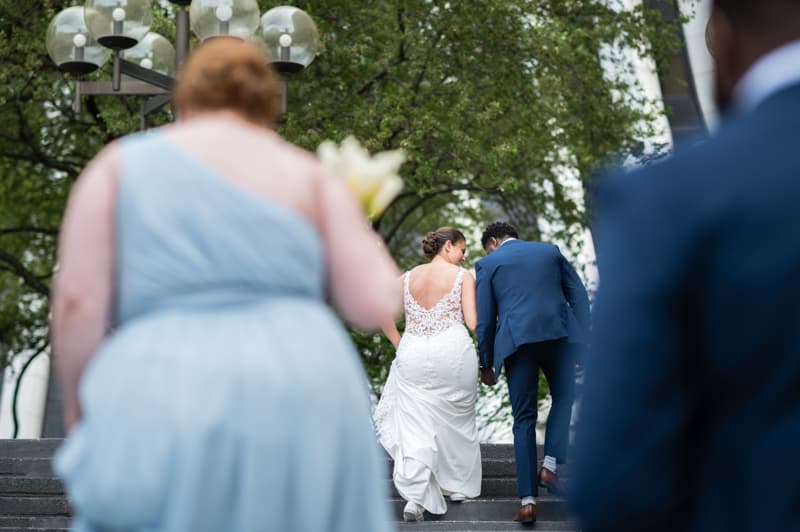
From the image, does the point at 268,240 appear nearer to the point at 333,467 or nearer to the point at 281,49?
the point at 333,467

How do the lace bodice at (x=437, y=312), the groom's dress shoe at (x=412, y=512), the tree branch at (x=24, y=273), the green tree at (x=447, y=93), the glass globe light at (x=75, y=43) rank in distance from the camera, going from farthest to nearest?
1. the tree branch at (x=24, y=273)
2. the green tree at (x=447, y=93)
3. the glass globe light at (x=75, y=43)
4. the lace bodice at (x=437, y=312)
5. the groom's dress shoe at (x=412, y=512)

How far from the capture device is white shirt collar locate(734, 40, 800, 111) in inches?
81.0

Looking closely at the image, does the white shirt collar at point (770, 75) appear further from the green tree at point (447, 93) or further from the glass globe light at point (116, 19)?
the green tree at point (447, 93)

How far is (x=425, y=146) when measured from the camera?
1694cm

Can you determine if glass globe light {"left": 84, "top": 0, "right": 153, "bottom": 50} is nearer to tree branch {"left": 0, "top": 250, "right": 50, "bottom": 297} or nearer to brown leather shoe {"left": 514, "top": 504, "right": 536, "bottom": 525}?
brown leather shoe {"left": 514, "top": 504, "right": 536, "bottom": 525}

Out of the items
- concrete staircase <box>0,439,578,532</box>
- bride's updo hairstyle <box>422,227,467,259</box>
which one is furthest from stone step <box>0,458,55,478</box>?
bride's updo hairstyle <box>422,227,467,259</box>

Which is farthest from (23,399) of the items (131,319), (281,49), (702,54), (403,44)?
(131,319)

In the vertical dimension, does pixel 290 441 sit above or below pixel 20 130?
below

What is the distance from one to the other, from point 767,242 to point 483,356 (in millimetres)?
8367

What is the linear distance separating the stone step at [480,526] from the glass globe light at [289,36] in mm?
3551

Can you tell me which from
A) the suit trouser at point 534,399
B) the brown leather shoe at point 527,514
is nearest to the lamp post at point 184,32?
the suit trouser at point 534,399

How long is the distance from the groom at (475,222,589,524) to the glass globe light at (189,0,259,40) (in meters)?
2.43

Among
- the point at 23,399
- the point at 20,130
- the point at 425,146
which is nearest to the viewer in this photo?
the point at 425,146

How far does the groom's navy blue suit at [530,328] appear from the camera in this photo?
9.84m
